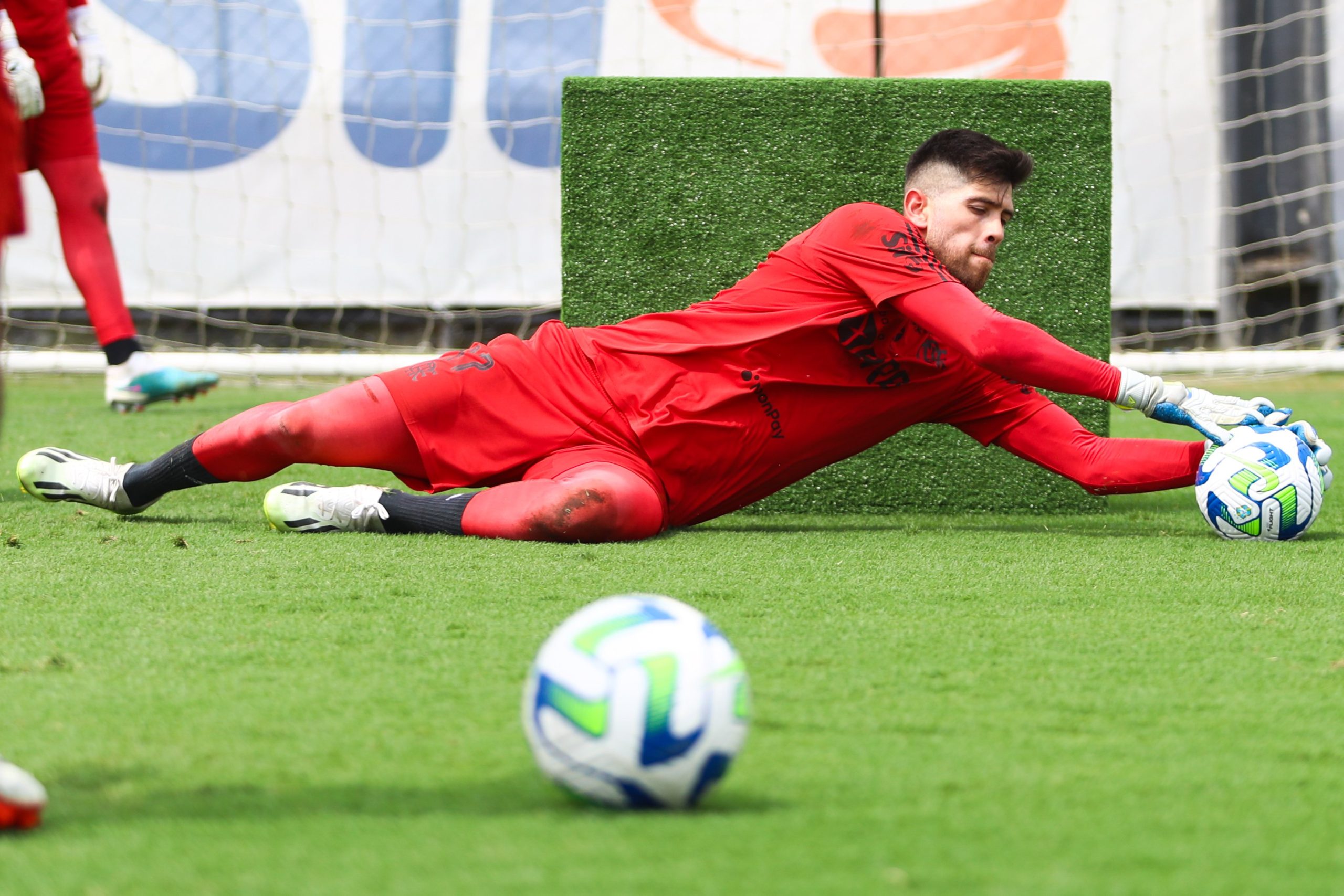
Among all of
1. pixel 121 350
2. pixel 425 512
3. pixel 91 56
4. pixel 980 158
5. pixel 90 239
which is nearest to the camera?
pixel 980 158

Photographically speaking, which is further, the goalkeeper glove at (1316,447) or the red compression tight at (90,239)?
the red compression tight at (90,239)

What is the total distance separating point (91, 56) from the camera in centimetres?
412

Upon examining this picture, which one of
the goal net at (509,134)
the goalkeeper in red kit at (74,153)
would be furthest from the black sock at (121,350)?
the goal net at (509,134)

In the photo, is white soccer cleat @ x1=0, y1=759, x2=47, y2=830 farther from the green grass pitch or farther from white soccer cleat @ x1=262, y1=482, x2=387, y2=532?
white soccer cleat @ x1=262, y1=482, x2=387, y2=532

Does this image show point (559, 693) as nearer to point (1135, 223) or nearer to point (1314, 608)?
point (1314, 608)

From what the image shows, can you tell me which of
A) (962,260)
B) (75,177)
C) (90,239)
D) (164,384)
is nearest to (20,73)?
(75,177)

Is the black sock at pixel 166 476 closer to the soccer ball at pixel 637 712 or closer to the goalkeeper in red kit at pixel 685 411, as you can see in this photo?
the goalkeeper in red kit at pixel 685 411

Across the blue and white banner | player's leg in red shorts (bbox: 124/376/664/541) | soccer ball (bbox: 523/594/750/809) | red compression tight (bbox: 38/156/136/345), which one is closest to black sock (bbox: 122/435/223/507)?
player's leg in red shorts (bbox: 124/376/664/541)

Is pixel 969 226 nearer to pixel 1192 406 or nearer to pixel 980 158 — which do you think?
pixel 980 158

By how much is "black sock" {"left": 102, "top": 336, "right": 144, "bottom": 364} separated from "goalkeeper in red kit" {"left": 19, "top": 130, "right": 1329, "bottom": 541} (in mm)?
522

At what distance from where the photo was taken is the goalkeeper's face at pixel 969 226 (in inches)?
126

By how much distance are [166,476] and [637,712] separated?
7.26ft

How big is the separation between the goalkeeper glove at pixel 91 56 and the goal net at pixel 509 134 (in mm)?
3238

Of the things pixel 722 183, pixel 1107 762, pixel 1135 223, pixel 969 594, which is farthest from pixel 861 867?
pixel 1135 223
